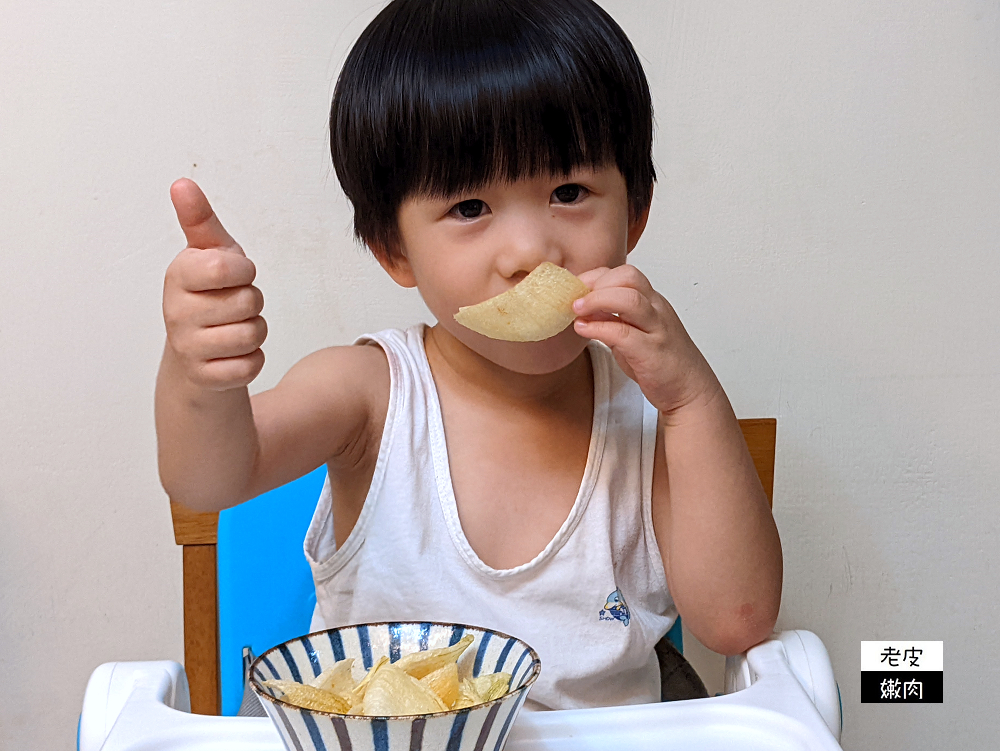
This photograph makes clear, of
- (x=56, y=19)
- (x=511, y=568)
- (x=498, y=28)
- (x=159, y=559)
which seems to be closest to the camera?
(x=498, y=28)

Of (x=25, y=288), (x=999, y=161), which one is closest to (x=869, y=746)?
(x=999, y=161)

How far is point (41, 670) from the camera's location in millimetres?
1335

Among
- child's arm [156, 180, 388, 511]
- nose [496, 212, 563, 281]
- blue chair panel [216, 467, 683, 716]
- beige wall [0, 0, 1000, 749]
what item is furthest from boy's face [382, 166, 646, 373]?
beige wall [0, 0, 1000, 749]

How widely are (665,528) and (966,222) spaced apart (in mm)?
683

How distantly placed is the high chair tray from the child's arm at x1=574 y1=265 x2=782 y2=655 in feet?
0.35

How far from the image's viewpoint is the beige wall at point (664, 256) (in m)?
1.19

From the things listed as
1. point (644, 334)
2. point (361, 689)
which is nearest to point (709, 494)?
point (644, 334)

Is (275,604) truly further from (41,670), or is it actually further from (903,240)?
(903,240)

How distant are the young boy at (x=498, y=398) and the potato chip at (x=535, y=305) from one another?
18 mm

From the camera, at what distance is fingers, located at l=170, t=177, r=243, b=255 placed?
583 millimetres

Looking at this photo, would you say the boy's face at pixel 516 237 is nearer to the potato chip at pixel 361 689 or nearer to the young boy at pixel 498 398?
the young boy at pixel 498 398

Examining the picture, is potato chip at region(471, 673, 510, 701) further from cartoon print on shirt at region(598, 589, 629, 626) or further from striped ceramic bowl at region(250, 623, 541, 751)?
cartoon print on shirt at region(598, 589, 629, 626)

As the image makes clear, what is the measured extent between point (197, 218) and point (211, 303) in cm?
5

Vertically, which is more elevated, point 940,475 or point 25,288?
point 25,288
